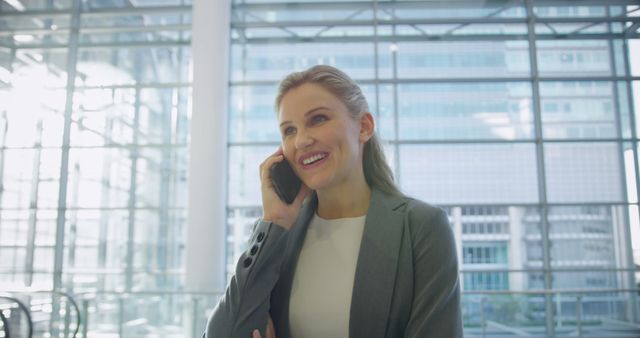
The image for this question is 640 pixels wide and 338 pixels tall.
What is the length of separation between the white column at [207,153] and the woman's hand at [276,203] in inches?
263

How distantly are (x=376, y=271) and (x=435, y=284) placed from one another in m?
0.16

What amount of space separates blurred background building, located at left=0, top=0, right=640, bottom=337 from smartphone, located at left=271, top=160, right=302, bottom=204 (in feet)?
22.0

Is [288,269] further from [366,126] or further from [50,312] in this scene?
[50,312]

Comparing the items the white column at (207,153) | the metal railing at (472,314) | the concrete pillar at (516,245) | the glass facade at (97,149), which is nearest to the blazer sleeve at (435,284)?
the metal railing at (472,314)

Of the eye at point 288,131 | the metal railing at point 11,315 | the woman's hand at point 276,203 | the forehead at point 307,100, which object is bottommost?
the metal railing at point 11,315

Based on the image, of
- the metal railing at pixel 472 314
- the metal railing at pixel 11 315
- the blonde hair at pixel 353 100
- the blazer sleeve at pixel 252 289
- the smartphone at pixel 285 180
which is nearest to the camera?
the blazer sleeve at pixel 252 289

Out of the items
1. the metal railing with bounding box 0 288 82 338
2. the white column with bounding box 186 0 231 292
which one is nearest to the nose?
the metal railing with bounding box 0 288 82 338

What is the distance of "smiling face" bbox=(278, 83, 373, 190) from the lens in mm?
1388

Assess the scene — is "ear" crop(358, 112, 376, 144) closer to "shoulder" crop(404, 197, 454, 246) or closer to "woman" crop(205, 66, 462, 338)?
"woman" crop(205, 66, 462, 338)

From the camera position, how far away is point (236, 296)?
1.36 meters

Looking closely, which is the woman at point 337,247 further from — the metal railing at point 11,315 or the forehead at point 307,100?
the metal railing at point 11,315

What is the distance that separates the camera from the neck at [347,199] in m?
1.50

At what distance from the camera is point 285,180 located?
1.56 m

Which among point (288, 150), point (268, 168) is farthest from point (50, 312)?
point (288, 150)
